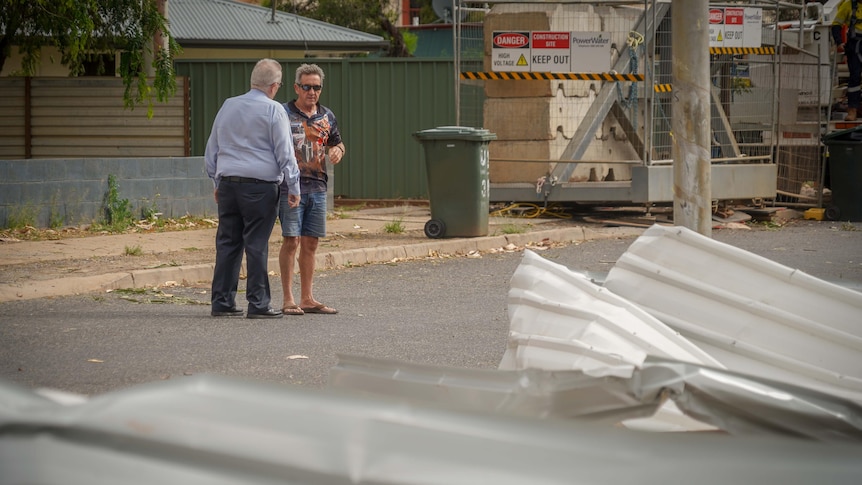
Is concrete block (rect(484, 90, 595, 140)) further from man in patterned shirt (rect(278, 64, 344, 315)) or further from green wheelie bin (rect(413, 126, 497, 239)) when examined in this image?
man in patterned shirt (rect(278, 64, 344, 315))

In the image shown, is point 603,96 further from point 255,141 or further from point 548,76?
point 255,141

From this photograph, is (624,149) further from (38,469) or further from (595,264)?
(38,469)

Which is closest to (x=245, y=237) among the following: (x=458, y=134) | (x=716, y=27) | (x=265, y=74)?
(x=265, y=74)

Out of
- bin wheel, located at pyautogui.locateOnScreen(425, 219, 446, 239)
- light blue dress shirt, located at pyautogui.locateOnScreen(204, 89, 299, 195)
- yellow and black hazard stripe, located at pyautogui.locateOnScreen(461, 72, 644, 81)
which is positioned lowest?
bin wheel, located at pyautogui.locateOnScreen(425, 219, 446, 239)

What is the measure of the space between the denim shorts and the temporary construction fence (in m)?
6.48

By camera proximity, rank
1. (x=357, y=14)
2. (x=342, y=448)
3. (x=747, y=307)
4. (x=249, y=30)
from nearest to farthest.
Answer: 1. (x=342, y=448)
2. (x=747, y=307)
3. (x=249, y=30)
4. (x=357, y=14)

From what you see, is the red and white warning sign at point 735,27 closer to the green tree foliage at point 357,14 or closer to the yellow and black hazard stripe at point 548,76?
the yellow and black hazard stripe at point 548,76

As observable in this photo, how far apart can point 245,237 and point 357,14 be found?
25176 mm

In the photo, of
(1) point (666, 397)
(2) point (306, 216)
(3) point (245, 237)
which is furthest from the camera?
(2) point (306, 216)

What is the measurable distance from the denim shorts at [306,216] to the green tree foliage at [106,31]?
21.4 feet

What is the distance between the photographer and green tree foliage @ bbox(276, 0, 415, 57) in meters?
30.5

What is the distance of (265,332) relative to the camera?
7.51 m

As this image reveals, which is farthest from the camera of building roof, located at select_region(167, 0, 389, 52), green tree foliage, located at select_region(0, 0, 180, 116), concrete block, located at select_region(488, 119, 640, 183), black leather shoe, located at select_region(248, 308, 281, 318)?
building roof, located at select_region(167, 0, 389, 52)

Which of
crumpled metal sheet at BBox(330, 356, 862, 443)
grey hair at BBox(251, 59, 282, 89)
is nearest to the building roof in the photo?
grey hair at BBox(251, 59, 282, 89)
